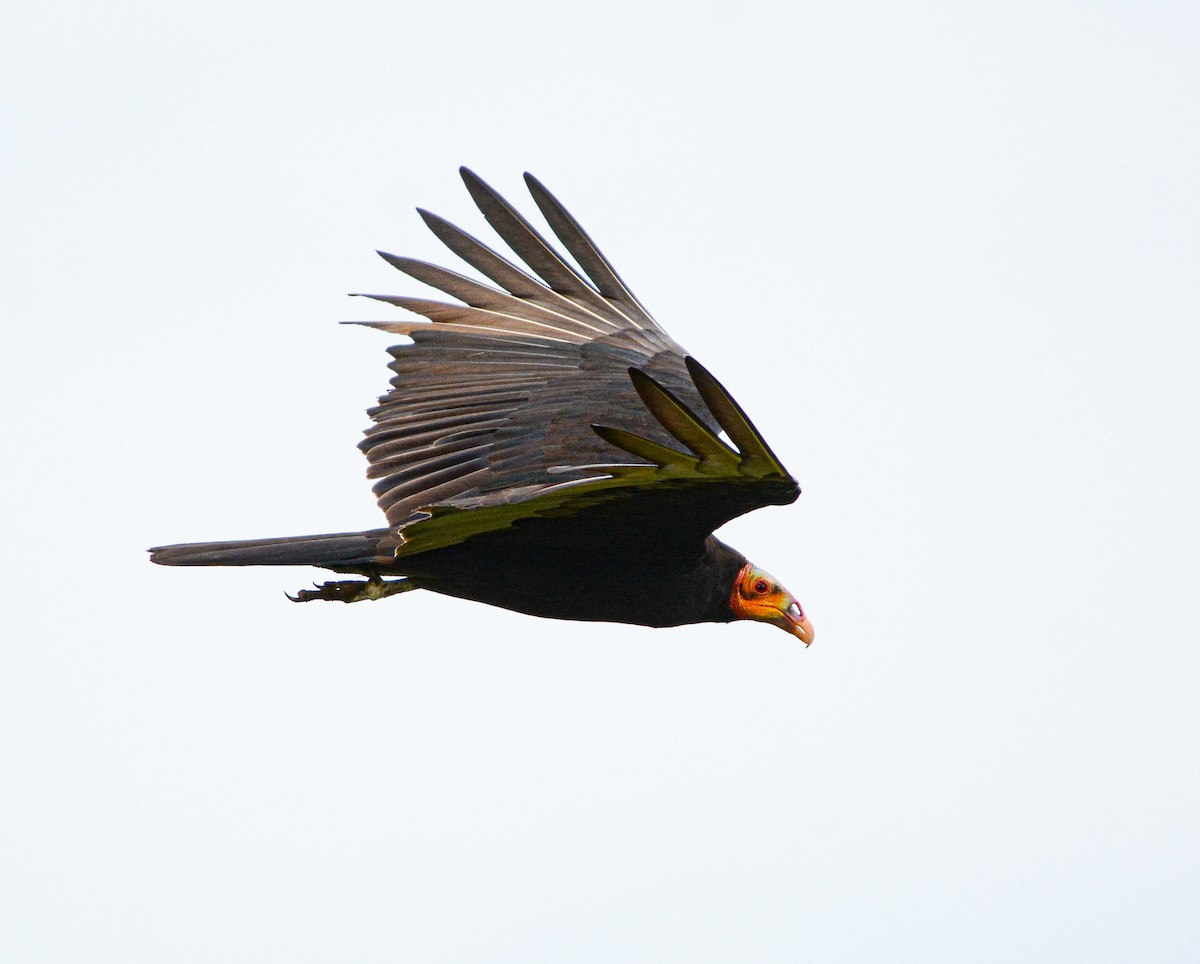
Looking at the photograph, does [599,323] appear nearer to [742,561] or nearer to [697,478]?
[742,561]

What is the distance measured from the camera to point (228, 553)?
6.69m

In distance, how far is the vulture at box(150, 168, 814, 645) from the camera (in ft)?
18.9

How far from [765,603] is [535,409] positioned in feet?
4.31

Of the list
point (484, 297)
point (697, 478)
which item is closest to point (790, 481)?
point (697, 478)

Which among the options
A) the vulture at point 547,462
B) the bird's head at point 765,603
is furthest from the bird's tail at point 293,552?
the bird's head at point 765,603

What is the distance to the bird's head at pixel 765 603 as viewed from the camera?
7402mm

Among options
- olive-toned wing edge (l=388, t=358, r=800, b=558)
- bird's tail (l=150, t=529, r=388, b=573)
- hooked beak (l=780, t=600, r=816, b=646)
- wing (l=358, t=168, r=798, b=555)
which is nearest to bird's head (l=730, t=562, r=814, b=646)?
hooked beak (l=780, t=600, r=816, b=646)

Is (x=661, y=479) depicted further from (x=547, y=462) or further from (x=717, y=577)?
(x=717, y=577)

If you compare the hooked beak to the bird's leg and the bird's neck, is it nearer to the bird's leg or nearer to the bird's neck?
the bird's neck

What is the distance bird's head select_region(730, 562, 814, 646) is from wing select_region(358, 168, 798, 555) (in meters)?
0.69

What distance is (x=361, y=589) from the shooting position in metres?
7.12

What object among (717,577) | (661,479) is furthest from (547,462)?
(661,479)

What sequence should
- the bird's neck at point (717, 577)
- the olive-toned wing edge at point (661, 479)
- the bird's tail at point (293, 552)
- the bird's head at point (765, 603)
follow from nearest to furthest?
the olive-toned wing edge at point (661, 479)
the bird's tail at point (293, 552)
the bird's neck at point (717, 577)
the bird's head at point (765, 603)

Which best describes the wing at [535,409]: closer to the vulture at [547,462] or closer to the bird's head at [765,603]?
the vulture at [547,462]
